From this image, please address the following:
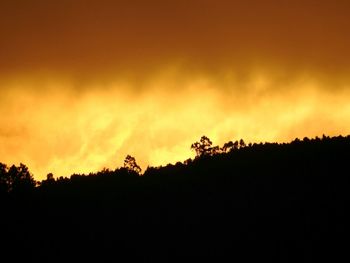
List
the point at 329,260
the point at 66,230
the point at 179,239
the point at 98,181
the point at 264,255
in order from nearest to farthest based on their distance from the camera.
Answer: the point at 329,260
the point at 264,255
the point at 179,239
the point at 66,230
the point at 98,181

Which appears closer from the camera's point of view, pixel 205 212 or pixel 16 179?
pixel 205 212

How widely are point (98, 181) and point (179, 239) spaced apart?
76.4 ft

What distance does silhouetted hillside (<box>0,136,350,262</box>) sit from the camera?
162 ft

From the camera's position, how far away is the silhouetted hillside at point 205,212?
49375 mm

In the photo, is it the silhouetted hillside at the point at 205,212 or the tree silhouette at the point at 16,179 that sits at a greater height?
the tree silhouette at the point at 16,179

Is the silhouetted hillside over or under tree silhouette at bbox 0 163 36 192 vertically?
under

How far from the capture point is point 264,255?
46.7 metres

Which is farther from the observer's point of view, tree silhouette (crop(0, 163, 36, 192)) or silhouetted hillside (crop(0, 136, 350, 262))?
tree silhouette (crop(0, 163, 36, 192))

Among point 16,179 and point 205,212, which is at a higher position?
point 16,179

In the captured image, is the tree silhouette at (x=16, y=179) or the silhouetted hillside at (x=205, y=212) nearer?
the silhouetted hillside at (x=205, y=212)

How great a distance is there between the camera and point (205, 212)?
57.9 meters

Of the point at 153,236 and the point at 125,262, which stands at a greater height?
the point at 153,236

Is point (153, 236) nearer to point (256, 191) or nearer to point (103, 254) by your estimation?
point (103, 254)

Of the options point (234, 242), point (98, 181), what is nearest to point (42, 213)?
point (98, 181)
